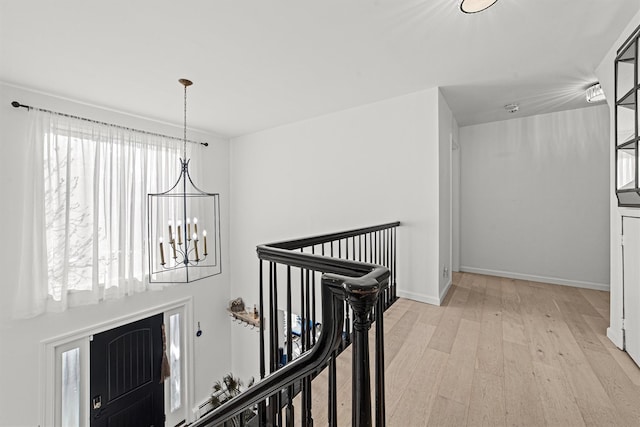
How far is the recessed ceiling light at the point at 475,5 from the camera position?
5.61 ft

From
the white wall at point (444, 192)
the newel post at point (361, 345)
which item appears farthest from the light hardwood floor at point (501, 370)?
the newel post at point (361, 345)

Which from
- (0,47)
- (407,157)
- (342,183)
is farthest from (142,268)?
(407,157)

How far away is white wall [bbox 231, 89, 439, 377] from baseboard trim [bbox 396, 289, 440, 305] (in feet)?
0.04

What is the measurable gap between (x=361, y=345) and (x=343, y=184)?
3158 millimetres

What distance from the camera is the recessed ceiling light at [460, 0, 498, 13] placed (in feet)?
5.61

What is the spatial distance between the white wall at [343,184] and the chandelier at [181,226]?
455 mm

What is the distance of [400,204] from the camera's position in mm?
3254

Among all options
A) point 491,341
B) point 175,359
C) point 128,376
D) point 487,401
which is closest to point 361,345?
point 487,401

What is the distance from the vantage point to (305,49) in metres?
2.27

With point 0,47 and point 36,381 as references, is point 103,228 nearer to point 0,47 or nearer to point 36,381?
point 36,381

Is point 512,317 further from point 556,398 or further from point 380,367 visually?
point 380,367

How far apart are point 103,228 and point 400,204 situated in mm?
3838

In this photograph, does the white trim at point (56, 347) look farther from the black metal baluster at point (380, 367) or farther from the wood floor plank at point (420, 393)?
the black metal baluster at point (380, 367)

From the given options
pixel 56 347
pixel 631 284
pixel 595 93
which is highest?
pixel 595 93
